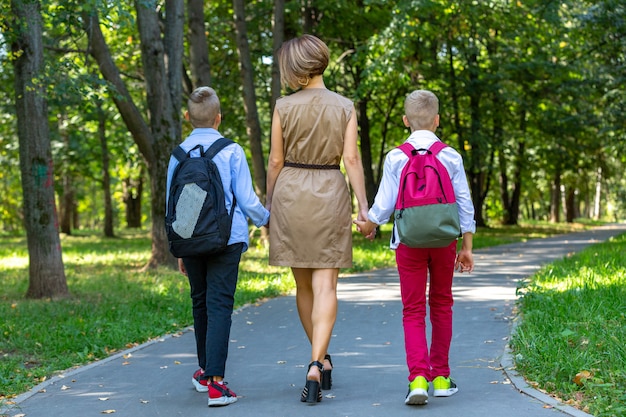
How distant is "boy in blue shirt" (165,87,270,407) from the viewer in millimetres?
5086

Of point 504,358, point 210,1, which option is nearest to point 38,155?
point 504,358

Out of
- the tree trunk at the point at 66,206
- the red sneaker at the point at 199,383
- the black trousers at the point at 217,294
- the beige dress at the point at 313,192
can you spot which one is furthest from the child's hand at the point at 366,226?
the tree trunk at the point at 66,206

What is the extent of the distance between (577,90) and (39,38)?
67.0 ft

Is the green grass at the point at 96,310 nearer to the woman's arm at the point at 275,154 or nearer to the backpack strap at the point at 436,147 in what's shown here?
the woman's arm at the point at 275,154

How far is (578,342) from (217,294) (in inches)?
109

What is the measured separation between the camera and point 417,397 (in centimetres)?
477

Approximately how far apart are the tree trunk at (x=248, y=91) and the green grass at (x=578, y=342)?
34.6ft

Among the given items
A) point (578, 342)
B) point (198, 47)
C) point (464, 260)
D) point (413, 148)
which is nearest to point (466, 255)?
point (464, 260)

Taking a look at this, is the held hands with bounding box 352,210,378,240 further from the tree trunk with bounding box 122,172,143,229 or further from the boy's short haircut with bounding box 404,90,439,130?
the tree trunk with bounding box 122,172,143,229

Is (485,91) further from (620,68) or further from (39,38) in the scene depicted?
(39,38)

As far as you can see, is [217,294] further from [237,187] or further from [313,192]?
[313,192]

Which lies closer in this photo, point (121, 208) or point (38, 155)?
point (38, 155)

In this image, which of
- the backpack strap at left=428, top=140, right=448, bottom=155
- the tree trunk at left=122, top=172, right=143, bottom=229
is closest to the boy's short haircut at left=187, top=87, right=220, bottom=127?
the backpack strap at left=428, top=140, right=448, bottom=155

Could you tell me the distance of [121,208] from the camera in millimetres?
57000
